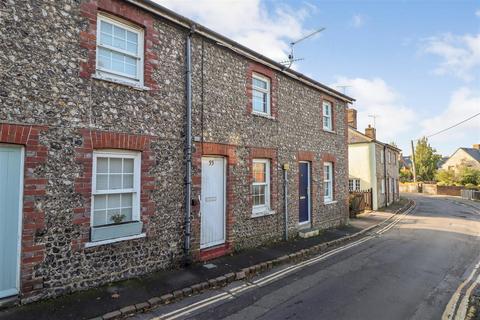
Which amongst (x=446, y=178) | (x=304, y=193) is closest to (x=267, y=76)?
(x=304, y=193)

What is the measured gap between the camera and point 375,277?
732 cm

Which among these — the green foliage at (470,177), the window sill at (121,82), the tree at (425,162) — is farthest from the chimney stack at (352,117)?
the tree at (425,162)

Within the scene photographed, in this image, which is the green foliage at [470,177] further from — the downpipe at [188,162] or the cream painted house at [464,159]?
the downpipe at [188,162]

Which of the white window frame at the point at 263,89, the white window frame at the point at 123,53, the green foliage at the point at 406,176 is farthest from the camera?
the green foliage at the point at 406,176

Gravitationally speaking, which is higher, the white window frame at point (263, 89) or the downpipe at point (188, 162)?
the white window frame at point (263, 89)

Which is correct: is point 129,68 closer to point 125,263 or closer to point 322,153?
point 125,263

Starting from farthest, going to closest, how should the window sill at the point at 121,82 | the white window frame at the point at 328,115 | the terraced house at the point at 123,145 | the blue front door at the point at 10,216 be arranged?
1. the white window frame at the point at 328,115
2. the window sill at the point at 121,82
3. the terraced house at the point at 123,145
4. the blue front door at the point at 10,216

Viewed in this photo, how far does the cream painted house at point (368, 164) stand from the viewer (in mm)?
22609

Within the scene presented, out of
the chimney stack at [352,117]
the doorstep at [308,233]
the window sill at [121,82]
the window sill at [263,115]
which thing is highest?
the chimney stack at [352,117]

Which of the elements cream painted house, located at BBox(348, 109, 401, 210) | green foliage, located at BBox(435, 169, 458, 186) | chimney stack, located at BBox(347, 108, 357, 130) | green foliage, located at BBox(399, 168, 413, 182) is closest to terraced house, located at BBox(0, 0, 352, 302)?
cream painted house, located at BBox(348, 109, 401, 210)

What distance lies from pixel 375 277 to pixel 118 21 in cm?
879

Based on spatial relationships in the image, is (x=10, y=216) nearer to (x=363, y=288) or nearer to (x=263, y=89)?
(x=363, y=288)

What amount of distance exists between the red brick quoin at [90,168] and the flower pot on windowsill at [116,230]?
0.13 m

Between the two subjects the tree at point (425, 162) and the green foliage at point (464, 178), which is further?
the tree at point (425, 162)
